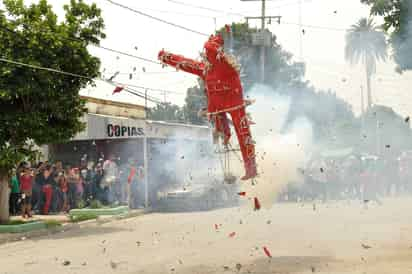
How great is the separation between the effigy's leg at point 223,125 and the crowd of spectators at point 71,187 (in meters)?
10.5

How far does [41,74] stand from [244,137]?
7598mm

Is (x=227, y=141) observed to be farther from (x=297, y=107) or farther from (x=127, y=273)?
(x=297, y=107)

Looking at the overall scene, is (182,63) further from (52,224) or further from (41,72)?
(52,224)

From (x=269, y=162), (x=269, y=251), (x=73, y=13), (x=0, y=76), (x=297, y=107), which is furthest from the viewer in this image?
(x=297, y=107)

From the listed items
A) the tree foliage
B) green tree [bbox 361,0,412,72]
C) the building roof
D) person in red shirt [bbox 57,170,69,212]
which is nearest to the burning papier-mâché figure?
green tree [bbox 361,0,412,72]

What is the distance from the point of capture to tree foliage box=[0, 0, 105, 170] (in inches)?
728

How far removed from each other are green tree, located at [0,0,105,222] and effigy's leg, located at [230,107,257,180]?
7443 mm

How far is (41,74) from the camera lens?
61.4 ft

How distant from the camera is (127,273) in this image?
11539 millimetres

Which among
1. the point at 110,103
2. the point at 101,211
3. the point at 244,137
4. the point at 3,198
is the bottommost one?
the point at 101,211

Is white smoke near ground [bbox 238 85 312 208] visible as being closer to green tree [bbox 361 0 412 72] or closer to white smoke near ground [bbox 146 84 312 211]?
white smoke near ground [bbox 146 84 312 211]

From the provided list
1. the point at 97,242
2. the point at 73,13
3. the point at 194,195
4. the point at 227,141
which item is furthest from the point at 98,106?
the point at 227,141

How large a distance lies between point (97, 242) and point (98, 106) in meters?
21.3

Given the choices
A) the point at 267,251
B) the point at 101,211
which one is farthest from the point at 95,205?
the point at 267,251
